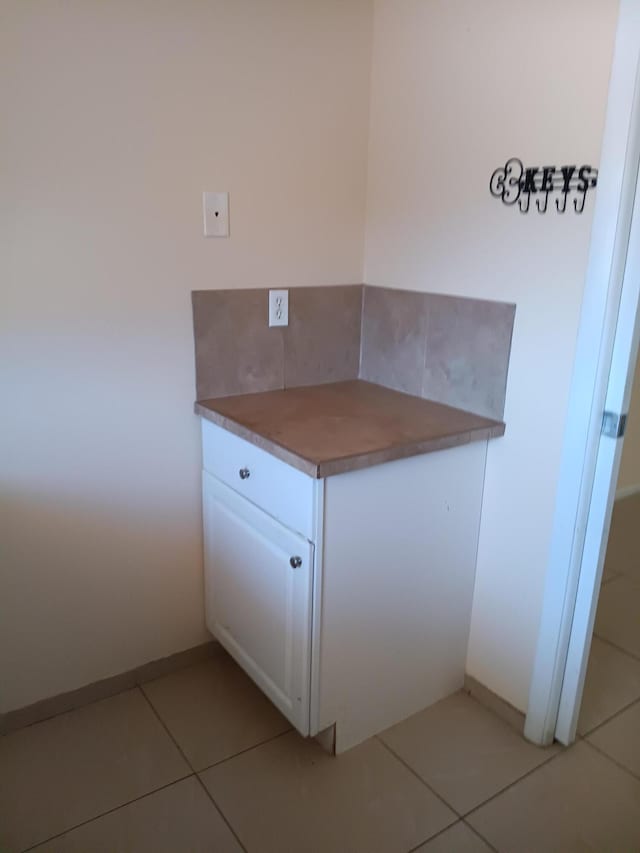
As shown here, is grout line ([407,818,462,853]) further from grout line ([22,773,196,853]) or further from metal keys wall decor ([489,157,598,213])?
metal keys wall decor ([489,157,598,213])

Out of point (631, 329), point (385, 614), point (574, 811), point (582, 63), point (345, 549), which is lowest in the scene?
point (574, 811)

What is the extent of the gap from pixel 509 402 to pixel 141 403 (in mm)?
1008

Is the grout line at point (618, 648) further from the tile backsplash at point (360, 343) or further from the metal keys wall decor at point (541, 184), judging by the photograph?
the metal keys wall decor at point (541, 184)

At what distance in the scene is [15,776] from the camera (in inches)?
65.3

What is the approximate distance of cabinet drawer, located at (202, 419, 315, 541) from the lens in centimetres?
151

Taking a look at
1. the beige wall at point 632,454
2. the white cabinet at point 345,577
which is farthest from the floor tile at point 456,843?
the beige wall at point 632,454

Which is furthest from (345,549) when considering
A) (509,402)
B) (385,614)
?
(509,402)

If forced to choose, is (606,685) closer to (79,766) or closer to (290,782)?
(290,782)

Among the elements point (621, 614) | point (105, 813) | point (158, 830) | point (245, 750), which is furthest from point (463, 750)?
point (621, 614)

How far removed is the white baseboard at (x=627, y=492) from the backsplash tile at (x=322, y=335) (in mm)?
2095

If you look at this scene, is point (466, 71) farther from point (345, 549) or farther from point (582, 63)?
point (345, 549)

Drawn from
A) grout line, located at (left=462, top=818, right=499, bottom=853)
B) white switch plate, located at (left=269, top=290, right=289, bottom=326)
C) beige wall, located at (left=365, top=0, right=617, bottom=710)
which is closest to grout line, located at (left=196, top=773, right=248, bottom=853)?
grout line, located at (left=462, top=818, right=499, bottom=853)

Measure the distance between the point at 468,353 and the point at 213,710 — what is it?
4.18 feet

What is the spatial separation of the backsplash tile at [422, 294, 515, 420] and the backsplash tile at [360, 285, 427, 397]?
4cm
